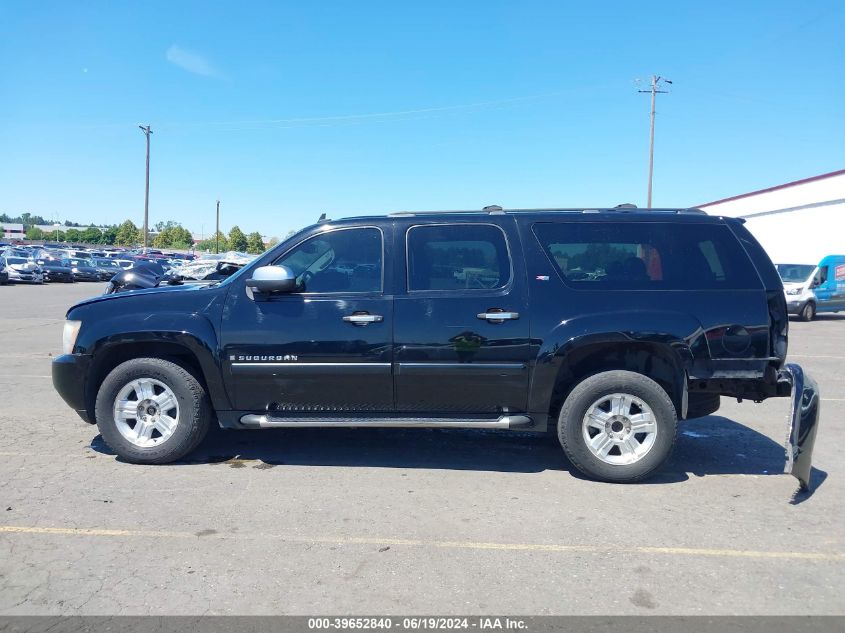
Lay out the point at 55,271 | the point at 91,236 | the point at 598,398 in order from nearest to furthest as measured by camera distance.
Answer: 1. the point at 598,398
2. the point at 55,271
3. the point at 91,236

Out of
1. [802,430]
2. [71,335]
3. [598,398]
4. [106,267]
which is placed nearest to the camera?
[802,430]

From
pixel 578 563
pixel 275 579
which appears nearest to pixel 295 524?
pixel 275 579

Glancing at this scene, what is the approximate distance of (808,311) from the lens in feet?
62.7

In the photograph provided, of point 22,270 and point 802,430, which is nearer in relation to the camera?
point 802,430

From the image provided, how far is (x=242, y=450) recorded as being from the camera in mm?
5723

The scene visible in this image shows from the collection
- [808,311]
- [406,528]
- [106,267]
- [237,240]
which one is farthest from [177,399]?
[237,240]

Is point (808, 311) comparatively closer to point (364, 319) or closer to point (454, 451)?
point (454, 451)

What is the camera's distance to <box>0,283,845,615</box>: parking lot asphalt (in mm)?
3299

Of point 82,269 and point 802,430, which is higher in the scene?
point 82,269

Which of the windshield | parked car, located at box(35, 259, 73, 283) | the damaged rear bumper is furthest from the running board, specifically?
parked car, located at box(35, 259, 73, 283)

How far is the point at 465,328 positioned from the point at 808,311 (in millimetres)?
17917

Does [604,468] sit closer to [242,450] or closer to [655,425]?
[655,425]

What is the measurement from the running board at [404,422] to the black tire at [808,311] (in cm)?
1742
